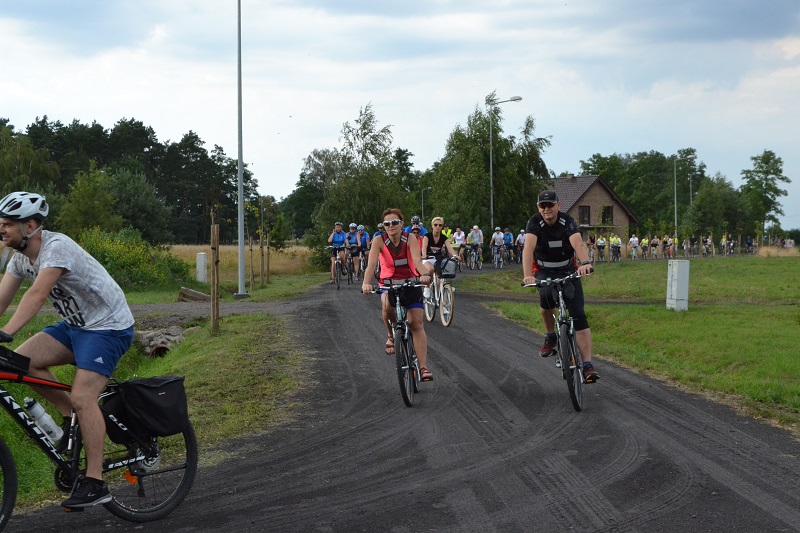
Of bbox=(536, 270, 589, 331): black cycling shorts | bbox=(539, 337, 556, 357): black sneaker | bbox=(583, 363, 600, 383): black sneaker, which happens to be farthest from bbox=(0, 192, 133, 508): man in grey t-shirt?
bbox=(539, 337, 556, 357): black sneaker

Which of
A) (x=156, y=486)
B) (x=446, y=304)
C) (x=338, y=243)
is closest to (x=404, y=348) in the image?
(x=156, y=486)

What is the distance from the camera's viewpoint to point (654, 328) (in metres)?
16.9

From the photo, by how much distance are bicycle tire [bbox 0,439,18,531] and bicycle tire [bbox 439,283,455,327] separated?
12287mm

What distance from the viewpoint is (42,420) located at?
5109 millimetres

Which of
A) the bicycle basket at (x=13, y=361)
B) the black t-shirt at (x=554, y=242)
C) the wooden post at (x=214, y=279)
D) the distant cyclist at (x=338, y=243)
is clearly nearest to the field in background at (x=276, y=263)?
the distant cyclist at (x=338, y=243)

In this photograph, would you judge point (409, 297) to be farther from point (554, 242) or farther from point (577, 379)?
point (577, 379)

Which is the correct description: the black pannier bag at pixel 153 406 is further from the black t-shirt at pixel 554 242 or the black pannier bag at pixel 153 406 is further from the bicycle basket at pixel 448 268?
the bicycle basket at pixel 448 268

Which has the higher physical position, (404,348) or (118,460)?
(404,348)

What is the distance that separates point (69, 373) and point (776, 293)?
19085 mm

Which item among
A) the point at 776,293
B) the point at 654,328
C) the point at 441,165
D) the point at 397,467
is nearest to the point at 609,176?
the point at 441,165

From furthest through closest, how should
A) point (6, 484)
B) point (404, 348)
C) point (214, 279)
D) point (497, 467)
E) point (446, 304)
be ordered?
point (446, 304) → point (214, 279) → point (404, 348) → point (497, 467) → point (6, 484)

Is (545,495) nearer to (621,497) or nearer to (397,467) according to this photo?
(621,497)

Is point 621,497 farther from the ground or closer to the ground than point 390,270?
closer to the ground

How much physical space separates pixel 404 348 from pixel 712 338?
298 inches
